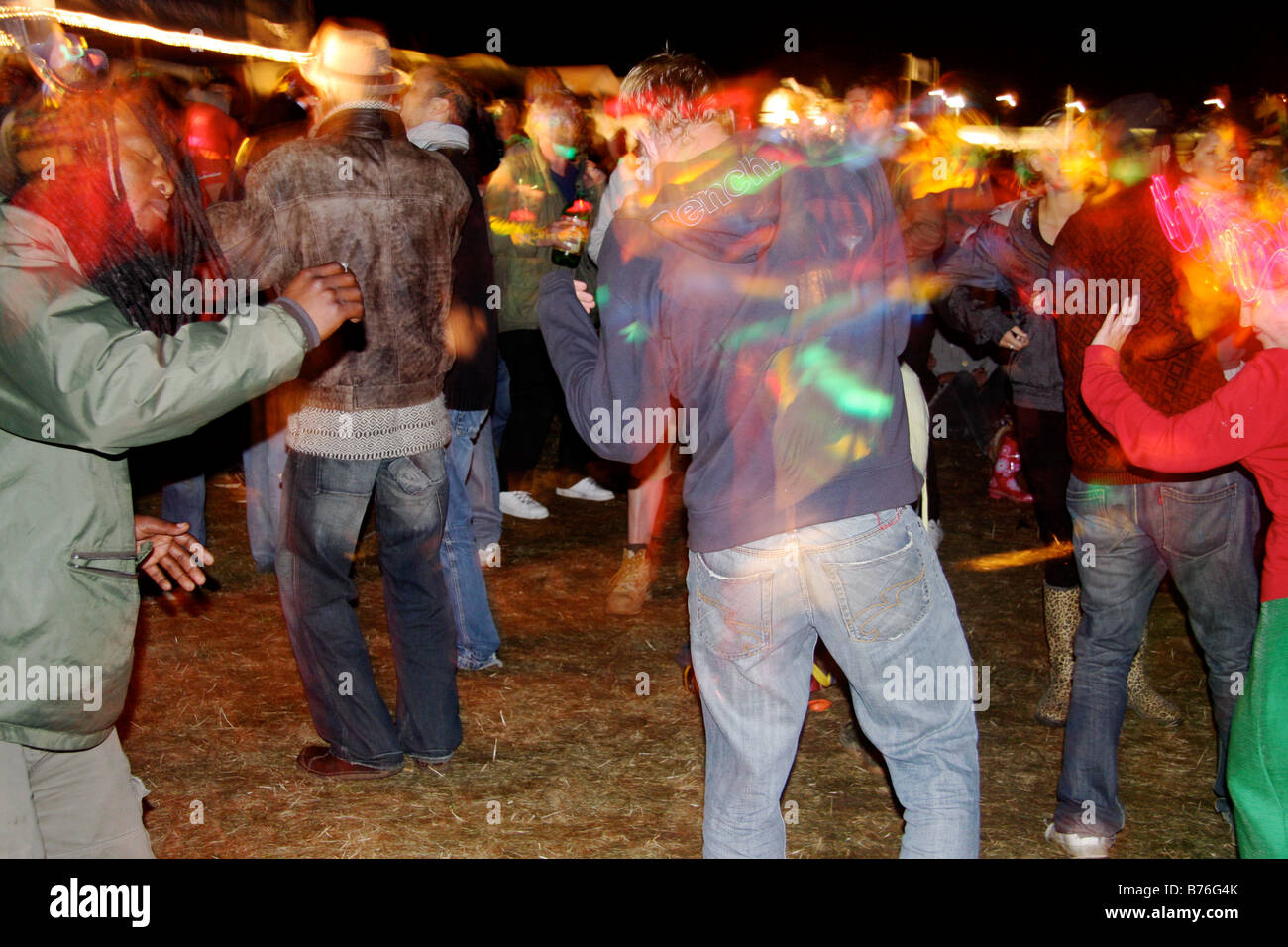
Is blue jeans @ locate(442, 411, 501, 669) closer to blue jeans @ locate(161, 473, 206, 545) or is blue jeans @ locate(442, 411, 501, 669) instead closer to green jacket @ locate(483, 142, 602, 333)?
green jacket @ locate(483, 142, 602, 333)

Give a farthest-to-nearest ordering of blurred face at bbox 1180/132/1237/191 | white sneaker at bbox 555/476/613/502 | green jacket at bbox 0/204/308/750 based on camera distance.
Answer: white sneaker at bbox 555/476/613/502
blurred face at bbox 1180/132/1237/191
green jacket at bbox 0/204/308/750

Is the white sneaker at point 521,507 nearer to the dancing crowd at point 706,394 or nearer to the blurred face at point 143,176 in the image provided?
the dancing crowd at point 706,394

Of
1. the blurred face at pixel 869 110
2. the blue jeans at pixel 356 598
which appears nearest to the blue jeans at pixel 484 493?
the blue jeans at pixel 356 598

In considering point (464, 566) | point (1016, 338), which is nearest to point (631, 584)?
point (464, 566)

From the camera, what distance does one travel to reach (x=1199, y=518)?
11.5ft

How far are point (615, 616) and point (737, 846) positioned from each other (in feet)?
11.4

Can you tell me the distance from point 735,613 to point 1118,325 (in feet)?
5.03

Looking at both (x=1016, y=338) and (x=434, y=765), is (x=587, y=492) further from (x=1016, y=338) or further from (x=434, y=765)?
(x=1016, y=338)

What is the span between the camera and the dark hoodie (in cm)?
260

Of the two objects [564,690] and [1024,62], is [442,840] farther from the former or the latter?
[1024,62]

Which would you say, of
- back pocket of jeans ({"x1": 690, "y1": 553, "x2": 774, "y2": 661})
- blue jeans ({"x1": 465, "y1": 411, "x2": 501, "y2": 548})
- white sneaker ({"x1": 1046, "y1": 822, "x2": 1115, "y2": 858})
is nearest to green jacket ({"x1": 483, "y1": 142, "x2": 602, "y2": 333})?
blue jeans ({"x1": 465, "y1": 411, "x2": 501, "y2": 548})

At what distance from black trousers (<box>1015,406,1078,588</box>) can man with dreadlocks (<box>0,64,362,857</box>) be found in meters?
3.23

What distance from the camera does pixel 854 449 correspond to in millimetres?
2680

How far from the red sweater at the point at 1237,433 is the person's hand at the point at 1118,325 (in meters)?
0.18
